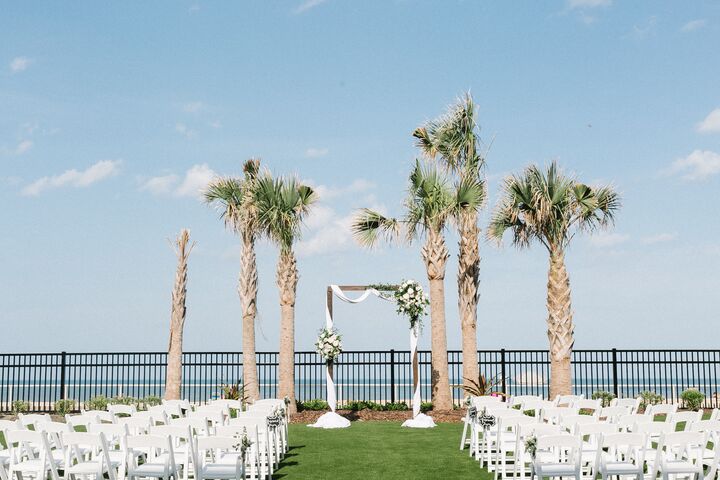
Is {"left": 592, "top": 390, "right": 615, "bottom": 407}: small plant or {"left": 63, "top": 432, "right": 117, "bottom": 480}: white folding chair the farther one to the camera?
{"left": 592, "top": 390, "right": 615, "bottom": 407}: small plant

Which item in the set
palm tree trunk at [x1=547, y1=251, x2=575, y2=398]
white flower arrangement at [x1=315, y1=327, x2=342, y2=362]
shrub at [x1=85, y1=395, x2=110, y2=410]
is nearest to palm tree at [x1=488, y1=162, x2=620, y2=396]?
palm tree trunk at [x1=547, y1=251, x2=575, y2=398]

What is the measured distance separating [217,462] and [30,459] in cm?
224

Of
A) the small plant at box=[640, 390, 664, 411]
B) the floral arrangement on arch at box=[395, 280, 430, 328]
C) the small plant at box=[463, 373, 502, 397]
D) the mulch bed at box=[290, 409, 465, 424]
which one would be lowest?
the mulch bed at box=[290, 409, 465, 424]

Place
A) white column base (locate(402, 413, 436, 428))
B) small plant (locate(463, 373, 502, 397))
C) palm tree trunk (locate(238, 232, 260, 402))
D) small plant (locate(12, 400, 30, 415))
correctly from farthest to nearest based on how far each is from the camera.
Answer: small plant (locate(12, 400, 30, 415)) < palm tree trunk (locate(238, 232, 260, 402)) < small plant (locate(463, 373, 502, 397)) < white column base (locate(402, 413, 436, 428))

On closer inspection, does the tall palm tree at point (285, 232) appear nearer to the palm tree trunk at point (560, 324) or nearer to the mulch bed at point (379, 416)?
the mulch bed at point (379, 416)

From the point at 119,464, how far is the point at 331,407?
9740 millimetres

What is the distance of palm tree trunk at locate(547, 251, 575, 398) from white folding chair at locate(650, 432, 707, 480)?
371 inches

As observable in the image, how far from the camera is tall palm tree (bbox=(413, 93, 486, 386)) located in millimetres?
21234

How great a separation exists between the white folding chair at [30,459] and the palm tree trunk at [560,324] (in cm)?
1268

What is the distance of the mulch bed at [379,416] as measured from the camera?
19.8m

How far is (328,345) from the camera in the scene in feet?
64.8

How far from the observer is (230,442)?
883 cm

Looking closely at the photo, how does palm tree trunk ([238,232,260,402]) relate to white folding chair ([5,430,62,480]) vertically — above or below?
above

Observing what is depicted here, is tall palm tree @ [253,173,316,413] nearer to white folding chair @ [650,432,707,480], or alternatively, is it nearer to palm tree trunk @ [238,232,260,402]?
palm tree trunk @ [238,232,260,402]
